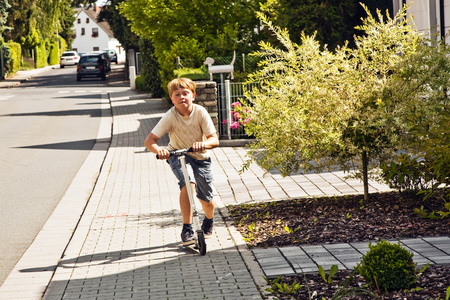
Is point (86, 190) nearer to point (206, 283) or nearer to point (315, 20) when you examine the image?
point (206, 283)

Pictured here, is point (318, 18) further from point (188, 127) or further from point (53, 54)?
point (53, 54)

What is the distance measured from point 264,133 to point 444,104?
1.83 metres

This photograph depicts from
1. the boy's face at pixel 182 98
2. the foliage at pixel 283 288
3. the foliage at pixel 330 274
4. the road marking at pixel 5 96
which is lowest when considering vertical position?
the foliage at pixel 283 288

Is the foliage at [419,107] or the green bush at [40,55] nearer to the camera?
the foliage at [419,107]

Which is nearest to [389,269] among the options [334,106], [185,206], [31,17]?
[185,206]

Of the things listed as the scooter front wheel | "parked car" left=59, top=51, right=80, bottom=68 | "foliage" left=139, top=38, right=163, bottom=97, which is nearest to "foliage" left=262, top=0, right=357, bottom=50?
the scooter front wheel

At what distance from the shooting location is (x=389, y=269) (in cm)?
439

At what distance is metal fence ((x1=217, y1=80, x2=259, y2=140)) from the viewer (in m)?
14.8

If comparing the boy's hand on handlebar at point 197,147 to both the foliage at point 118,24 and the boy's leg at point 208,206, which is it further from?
the foliage at point 118,24

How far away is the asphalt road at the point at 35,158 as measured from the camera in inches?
306

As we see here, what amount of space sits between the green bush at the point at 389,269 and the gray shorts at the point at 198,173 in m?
2.11

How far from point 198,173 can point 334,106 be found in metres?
1.70

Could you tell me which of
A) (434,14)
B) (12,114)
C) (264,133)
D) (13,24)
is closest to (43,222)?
(264,133)

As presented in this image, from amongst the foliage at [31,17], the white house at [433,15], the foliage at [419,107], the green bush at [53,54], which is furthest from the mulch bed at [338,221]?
the green bush at [53,54]
